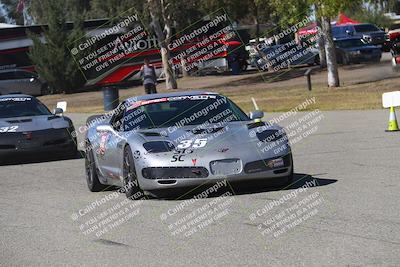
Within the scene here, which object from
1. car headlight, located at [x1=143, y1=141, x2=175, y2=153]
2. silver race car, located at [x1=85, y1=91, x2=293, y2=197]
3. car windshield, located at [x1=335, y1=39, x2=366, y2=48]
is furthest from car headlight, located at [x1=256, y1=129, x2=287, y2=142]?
car windshield, located at [x1=335, y1=39, x2=366, y2=48]

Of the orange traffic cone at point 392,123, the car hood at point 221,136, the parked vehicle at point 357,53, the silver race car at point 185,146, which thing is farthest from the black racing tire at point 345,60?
the car hood at point 221,136

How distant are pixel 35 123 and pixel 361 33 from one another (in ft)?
122

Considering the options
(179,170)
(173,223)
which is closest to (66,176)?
(179,170)

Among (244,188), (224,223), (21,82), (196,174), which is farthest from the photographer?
(21,82)

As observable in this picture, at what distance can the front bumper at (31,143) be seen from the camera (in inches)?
615

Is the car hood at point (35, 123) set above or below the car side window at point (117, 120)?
below

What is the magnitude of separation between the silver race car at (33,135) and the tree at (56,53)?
97.5 ft

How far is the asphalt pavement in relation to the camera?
6.73 meters

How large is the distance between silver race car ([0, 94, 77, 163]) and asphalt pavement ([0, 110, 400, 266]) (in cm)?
296

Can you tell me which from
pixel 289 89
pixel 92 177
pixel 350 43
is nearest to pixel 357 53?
pixel 350 43

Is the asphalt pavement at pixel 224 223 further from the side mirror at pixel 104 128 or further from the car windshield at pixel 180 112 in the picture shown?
the car windshield at pixel 180 112

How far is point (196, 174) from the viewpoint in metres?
9.47

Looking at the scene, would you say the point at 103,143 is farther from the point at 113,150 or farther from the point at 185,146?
the point at 185,146

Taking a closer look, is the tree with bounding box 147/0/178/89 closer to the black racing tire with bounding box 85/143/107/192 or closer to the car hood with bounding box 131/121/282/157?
the black racing tire with bounding box 85/143/107/192
